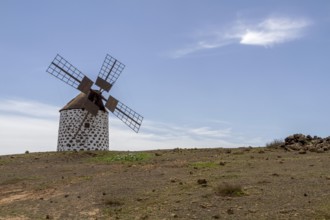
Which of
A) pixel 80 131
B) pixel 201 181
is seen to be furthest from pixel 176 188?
pixel 80 131

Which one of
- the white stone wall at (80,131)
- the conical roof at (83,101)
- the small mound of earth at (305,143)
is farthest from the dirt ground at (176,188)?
the conical roof at (83,101)

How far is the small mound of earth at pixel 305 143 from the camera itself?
30784mm

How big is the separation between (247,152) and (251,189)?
13596mm

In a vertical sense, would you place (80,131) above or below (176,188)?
above

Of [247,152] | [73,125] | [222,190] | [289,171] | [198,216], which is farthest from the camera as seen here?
[73,125]

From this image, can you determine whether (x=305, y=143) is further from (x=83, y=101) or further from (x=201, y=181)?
(x=83, y=101)

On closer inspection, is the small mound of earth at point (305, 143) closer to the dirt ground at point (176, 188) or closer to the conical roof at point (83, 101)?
the dirt ground at point (176, 188)

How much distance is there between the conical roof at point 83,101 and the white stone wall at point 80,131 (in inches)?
14.1

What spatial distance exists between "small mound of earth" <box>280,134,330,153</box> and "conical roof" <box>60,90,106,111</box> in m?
16.1

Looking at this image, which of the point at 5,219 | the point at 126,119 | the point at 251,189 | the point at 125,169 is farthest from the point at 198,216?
the point at 126,119

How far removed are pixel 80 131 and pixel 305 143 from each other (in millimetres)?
18423

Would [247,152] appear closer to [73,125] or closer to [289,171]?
[289,171]

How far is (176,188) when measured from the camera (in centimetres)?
1927

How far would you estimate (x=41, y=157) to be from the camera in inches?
1356
